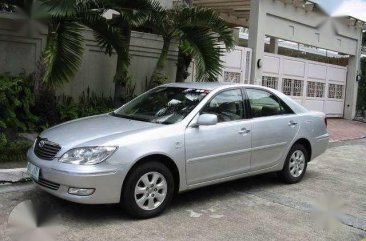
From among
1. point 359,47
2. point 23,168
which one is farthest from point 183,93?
point 359,47

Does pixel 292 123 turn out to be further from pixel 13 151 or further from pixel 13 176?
pixel 13 151

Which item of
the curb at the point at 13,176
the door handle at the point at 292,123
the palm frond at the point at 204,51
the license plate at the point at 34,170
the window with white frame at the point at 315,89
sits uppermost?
the palm frond at the point at 204,51

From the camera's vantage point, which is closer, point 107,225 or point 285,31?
point 107,225

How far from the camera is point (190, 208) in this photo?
5113mm

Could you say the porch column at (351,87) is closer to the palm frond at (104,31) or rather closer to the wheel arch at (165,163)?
the palm frond at (104,31)

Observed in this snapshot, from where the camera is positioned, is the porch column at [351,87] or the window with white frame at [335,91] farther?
the porch column at [351,87]

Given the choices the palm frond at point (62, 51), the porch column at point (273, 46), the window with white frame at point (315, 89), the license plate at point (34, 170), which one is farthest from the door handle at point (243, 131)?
the window with white frame at point (315, 89)

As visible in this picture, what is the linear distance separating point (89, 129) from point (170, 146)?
2.89 feet

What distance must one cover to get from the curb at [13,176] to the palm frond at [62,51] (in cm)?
138

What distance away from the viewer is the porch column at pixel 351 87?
57.7 feet

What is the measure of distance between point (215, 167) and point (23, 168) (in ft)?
8.77

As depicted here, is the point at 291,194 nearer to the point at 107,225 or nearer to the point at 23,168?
the point at 107,225

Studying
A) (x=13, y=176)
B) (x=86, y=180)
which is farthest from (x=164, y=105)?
(x=13, y=176)

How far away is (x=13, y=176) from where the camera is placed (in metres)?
5.71
